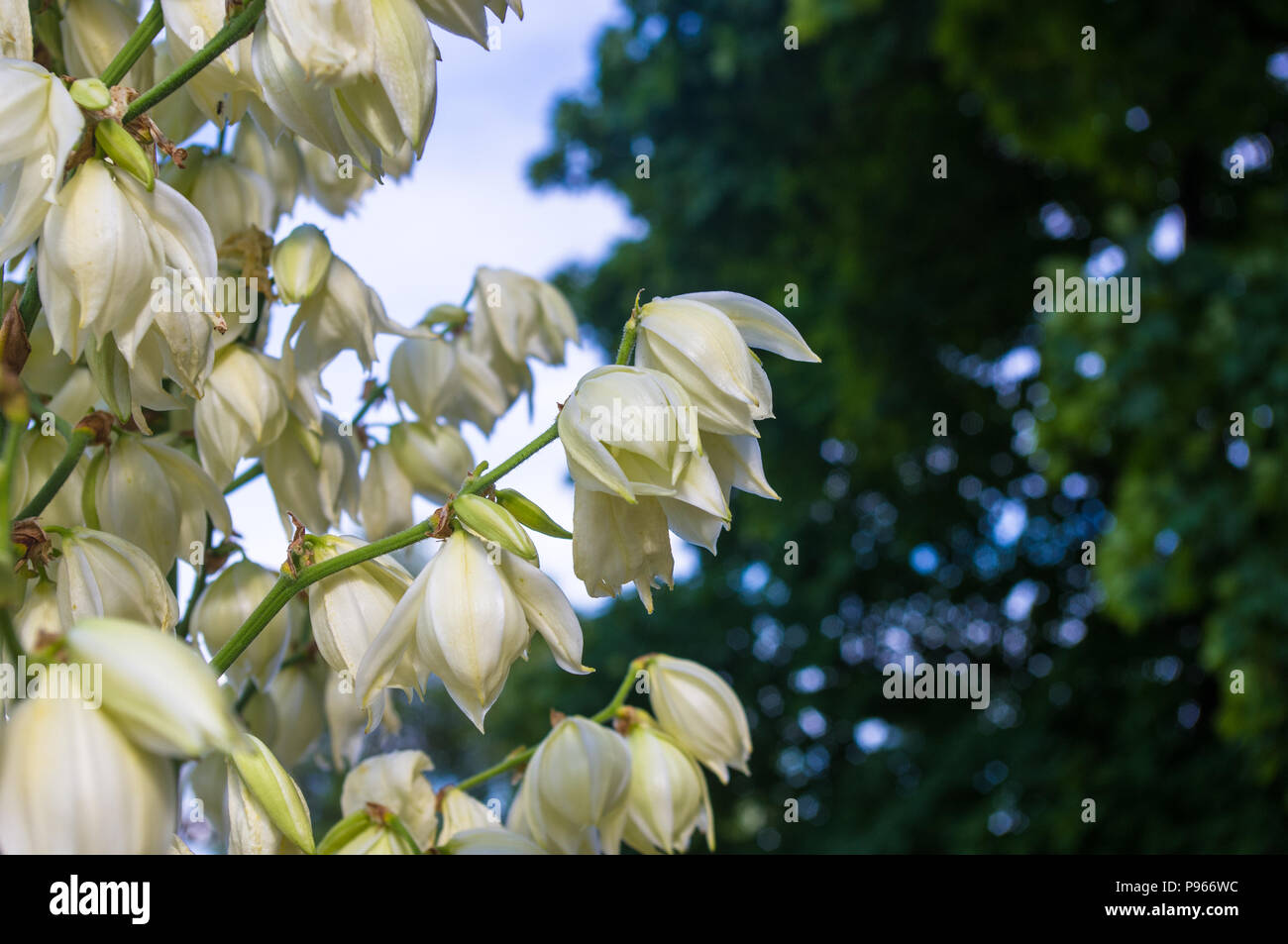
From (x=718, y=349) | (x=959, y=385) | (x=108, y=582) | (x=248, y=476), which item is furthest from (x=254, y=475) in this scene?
(x=959, y=385)

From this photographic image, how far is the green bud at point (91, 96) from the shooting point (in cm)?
36

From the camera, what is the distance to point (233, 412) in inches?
20.7

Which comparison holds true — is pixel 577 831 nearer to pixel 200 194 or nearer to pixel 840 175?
pixel 200 194

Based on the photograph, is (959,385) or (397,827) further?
(959,385)

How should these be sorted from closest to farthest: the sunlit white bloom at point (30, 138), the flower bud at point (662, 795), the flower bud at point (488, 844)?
1. the sunlit white bloom at point (30, 138)
2. the flower bud at point (488, 844)
3. the flower bud at point (662, 795)

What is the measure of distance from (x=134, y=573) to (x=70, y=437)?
3.5 inches

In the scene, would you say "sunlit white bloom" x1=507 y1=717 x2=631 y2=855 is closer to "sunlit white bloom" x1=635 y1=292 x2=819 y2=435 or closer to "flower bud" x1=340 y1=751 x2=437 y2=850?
"flower bud" x1=340 y1=751 x2=437 y2=850

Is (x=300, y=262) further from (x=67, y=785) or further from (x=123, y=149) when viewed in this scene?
(x=67, y=785)

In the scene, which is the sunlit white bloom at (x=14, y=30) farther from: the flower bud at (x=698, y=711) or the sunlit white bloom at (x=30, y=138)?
the flower bud at (x=698, y=711)

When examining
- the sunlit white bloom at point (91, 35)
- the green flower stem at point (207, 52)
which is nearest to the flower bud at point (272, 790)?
the green flower stem at point (207, 52)

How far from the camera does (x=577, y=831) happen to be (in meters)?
0.55

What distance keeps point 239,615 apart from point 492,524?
8.8 inches

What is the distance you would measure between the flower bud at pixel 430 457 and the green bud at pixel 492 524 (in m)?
0.26
